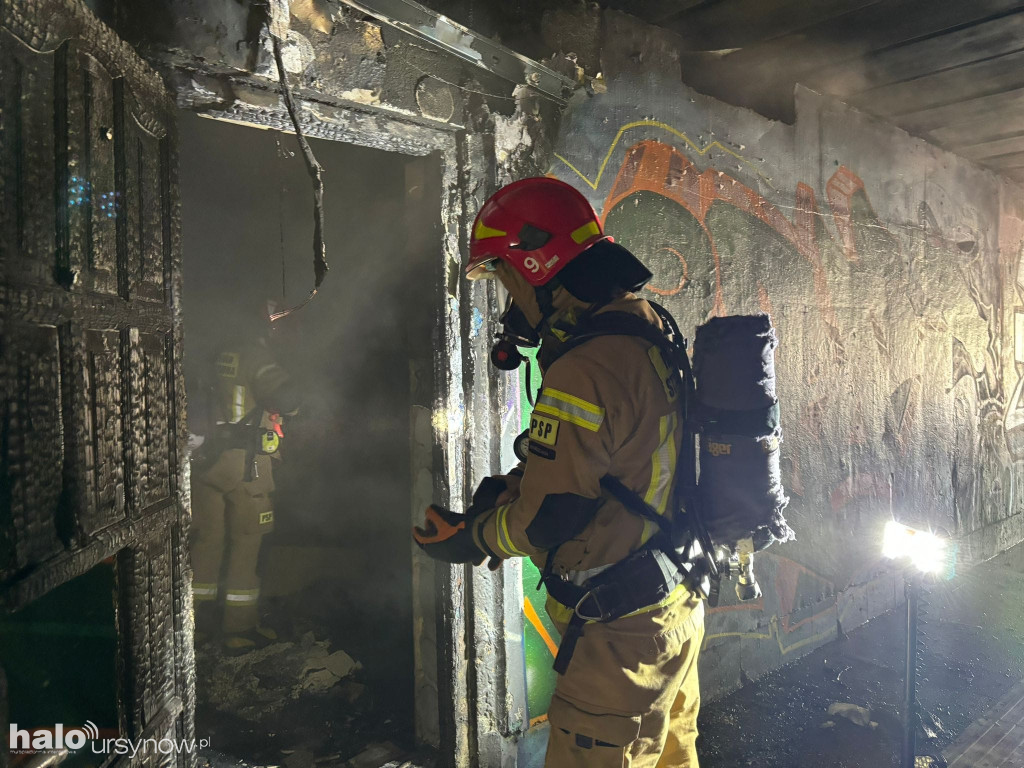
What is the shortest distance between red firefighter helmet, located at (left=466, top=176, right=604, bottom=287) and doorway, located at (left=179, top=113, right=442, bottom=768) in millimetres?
641

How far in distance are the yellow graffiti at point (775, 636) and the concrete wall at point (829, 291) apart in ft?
0.05

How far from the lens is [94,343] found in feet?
4.95

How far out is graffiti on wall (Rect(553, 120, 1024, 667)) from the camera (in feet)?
11.4

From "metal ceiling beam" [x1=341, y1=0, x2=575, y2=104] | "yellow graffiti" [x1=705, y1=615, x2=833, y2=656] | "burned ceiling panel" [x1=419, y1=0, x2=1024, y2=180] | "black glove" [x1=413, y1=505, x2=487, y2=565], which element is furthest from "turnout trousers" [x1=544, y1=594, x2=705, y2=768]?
"burned ceiling panel" [x1=419, y1=0, x2=1024, y2=180]

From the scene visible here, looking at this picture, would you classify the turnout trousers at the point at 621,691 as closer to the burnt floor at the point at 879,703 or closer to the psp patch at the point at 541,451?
the psp patch at the point at 541,451

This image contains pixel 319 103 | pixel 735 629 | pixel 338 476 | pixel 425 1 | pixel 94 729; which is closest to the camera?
pixel 94 729

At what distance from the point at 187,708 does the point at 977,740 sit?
3904mm

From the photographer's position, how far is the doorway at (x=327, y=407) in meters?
3.12

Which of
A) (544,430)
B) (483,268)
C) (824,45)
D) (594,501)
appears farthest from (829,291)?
(544,430)

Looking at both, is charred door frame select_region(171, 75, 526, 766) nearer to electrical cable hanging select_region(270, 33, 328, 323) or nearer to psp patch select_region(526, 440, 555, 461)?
electrical cable hanging select_region(270, 33, 328, 323)

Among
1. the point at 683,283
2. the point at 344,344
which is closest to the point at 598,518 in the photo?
the point at 683,283

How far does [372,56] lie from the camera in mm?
2297

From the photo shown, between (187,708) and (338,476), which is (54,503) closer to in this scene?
(187,708)

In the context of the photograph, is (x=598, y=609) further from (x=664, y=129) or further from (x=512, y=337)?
(x=664, y=129)
